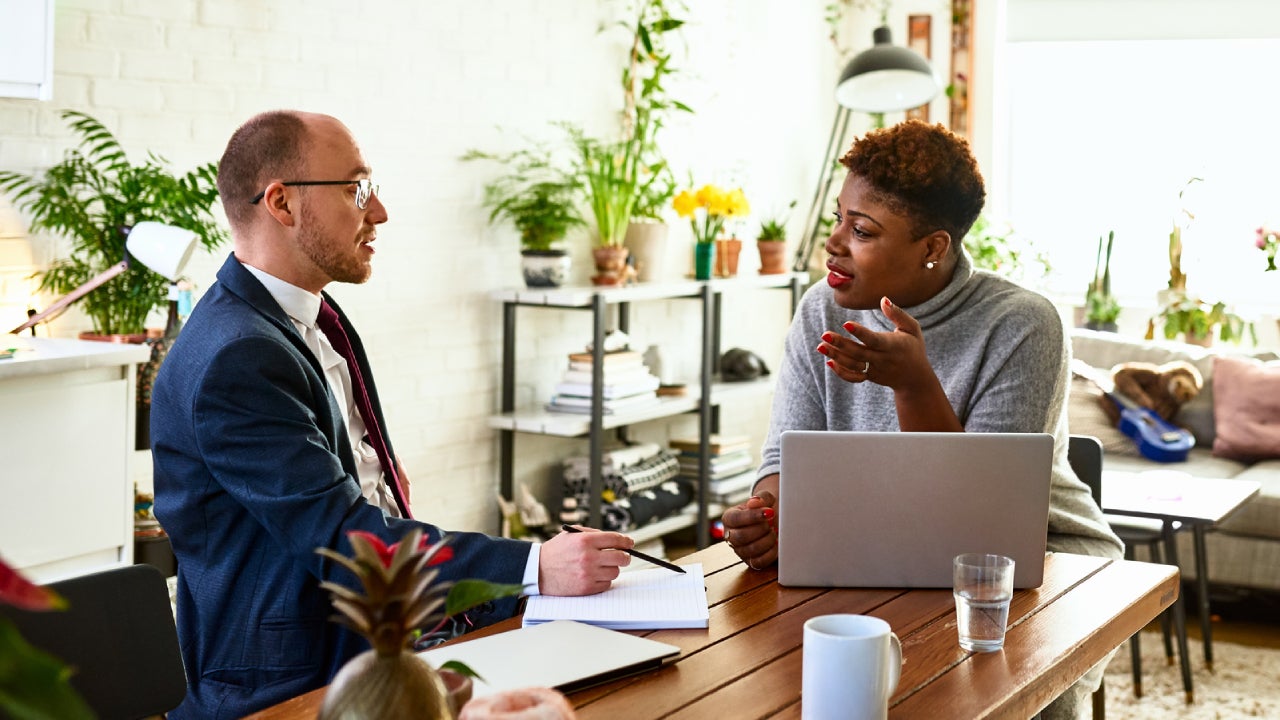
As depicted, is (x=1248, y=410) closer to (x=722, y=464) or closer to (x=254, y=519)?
(x=722, y=464)

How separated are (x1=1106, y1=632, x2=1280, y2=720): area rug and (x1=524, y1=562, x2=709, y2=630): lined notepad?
6.87ft

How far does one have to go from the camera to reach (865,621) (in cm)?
125

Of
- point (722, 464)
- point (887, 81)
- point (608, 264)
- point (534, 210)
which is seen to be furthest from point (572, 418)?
point (887, 81)

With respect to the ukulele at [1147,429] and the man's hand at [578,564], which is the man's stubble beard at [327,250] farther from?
the ukulele at [1147,429]

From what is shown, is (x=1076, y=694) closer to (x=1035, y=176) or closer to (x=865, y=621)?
(x=865, y=621)

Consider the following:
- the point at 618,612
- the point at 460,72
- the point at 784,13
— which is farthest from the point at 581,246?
the point at 618,612

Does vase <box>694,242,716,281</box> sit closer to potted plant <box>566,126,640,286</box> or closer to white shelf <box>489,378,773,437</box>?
potted plant <box>566,126,640,286</box>

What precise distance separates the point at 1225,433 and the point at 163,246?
3.56 meters

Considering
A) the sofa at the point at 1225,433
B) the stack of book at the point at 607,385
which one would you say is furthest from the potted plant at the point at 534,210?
the sofa at the point at 1225,433

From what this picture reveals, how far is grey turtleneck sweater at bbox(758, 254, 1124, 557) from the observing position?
2.14 metres

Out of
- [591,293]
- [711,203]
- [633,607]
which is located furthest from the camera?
[711,203]

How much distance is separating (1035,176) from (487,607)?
4.70m

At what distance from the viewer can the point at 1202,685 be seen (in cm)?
361

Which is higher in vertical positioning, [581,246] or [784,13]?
[784,13]
